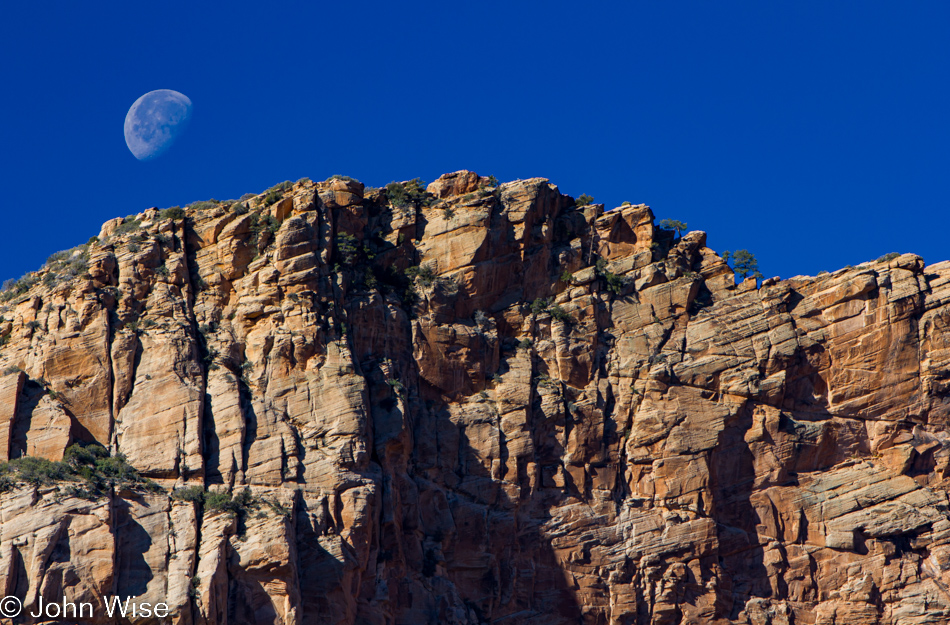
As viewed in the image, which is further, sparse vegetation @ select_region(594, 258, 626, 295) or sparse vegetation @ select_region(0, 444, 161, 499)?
sparse vegetation @ select_region(594, 258, 626, 295)

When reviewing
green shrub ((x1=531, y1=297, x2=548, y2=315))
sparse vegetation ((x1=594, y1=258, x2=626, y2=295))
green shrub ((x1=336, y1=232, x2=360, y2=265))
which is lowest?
green shrub ((x1=531, y1=297, x2=548, y2=315))

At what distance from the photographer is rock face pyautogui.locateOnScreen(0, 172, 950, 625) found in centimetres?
7344

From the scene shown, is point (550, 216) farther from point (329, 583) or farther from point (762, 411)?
point (329, 583)

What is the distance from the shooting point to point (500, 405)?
266 feet

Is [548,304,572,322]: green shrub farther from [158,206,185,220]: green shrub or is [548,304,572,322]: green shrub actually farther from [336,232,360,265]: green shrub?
[158,206,185,220]: green shrub

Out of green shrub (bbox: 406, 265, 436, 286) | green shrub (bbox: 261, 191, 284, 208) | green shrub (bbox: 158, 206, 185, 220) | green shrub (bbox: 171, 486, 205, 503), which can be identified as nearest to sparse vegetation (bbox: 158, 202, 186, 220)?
green shrub (bbox: 158, 206, 185, 220)

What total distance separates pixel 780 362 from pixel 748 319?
3.12 metres

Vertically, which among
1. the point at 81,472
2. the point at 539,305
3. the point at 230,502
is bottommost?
the point at 230,502

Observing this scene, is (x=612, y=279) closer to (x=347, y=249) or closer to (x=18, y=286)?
(x=347, y=249)

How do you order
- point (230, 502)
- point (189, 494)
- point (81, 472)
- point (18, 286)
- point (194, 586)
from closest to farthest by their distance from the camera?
point (194, 586) → point (81, 472) → point (230, 502) → point (189, 494) → point (18, 286)

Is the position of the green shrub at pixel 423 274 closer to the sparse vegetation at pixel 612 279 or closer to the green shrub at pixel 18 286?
the sparse vegetation at pixel 612 279

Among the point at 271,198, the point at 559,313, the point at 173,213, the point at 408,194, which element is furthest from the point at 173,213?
the point at 559,313

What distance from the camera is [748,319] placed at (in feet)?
279

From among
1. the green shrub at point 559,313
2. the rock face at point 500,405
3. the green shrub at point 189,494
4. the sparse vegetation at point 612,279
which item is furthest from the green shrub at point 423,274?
the green shrub at point 189,494
